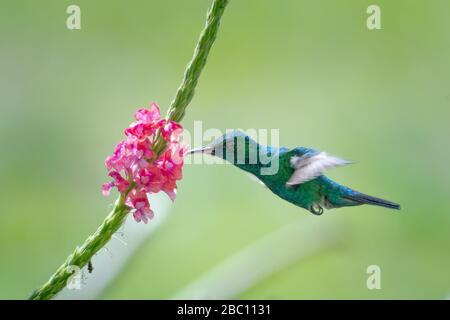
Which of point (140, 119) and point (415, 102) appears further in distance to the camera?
point (415, 102)

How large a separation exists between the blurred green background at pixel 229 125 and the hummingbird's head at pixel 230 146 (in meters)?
3.89

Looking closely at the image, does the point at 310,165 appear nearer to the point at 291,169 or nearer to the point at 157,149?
the point at 291,169

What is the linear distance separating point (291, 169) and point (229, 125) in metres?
4.23

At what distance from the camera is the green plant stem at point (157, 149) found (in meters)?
1.30

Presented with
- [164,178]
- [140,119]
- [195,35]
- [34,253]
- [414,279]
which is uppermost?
[195,35]

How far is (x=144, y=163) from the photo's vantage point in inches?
50.8

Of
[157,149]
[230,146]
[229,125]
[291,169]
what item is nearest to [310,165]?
[291,169]

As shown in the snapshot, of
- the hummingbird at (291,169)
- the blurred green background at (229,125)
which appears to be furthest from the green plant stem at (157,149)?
the blurred green background at (229,125)

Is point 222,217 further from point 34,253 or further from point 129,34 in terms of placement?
point 129,34

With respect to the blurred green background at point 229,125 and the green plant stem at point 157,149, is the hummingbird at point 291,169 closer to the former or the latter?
the green plant stem at point 157,149

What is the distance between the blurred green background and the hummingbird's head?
153 inches
